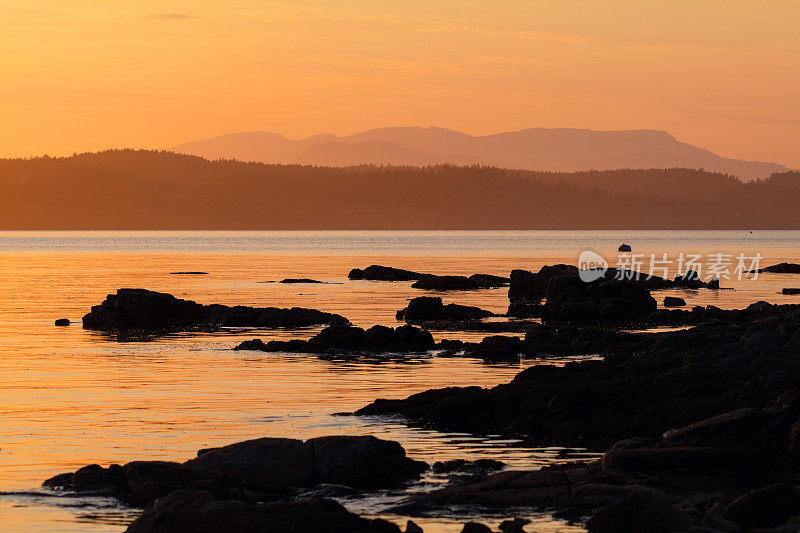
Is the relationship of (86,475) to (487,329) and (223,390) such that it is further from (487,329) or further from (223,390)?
(487,329)

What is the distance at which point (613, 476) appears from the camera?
19609mm

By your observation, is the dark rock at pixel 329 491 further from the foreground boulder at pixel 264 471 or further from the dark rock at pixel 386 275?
the dark rock at pixel 386 275

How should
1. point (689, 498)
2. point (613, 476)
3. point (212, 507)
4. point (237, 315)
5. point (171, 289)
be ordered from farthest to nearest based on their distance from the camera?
point (171, 289) → point (237, 315) → point (613, 476) → point (689, 498) → point (212, 507)

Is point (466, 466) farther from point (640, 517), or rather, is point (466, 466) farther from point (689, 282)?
point (689, 282)

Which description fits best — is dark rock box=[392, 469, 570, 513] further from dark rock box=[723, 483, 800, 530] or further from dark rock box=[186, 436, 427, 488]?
dark rock box=[723, 483, 800, 530]

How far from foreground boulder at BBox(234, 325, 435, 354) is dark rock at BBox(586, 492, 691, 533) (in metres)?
28.6

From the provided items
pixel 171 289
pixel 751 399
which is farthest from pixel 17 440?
pixel 171 289

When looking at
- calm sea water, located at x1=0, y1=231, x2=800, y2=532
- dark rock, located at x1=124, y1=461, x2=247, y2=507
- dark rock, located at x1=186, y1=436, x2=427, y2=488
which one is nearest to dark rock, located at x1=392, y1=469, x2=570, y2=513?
calm sea water, located at x1=0, y1=231, x2=800, y2=532

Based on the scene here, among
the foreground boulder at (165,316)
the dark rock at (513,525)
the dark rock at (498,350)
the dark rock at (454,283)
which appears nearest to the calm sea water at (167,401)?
the dark rock at (513,525)

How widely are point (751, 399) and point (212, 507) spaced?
47.1ft

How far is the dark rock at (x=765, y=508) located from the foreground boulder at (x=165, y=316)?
40.5m

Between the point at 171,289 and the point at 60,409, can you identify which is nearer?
the point at 60,409

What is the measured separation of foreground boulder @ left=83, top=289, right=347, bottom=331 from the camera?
57.0m

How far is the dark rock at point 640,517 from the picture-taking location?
15344 millimetres
